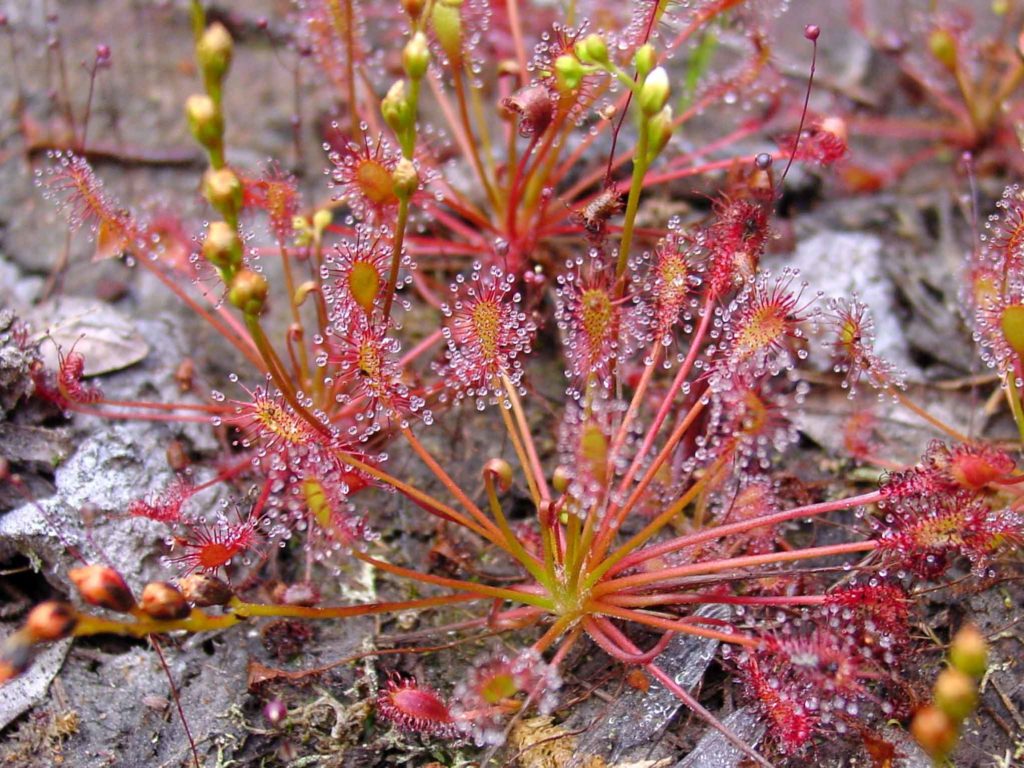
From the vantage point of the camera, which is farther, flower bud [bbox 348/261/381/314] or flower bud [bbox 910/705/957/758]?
flower bud [bbox 348/261/381/314]

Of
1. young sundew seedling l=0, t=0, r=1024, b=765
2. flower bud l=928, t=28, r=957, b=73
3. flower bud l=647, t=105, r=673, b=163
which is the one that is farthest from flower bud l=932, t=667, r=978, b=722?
flower bud l=928, t=28, r=957, b=73

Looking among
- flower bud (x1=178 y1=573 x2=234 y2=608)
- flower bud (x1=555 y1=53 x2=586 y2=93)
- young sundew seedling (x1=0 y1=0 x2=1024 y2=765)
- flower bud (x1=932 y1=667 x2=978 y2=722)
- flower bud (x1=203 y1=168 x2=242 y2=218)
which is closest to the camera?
flower bud (x1=932 y1=667 x2=978 y2=722)

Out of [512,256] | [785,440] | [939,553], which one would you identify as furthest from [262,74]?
[939,553]

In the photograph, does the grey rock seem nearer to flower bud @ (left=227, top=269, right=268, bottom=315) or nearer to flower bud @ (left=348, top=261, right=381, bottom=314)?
flower bud @ (left=227, top=269, right=268, bottom=315)

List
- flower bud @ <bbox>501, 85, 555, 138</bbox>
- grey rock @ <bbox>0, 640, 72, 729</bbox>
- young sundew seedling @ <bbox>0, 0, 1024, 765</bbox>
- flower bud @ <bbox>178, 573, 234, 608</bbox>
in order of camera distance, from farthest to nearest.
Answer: flower bud @ <bbox>501, 85, 555, 138</bbox> → grey rock @ <bbox>0, 640, 72, 729</bbox> → young sundew seedling @ <bbox>0, 0, 1024, 765</bbox> → flower bud @ <bbox>178, 573, 234, 608</bbox>

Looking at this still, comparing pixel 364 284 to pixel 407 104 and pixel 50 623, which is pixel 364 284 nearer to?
pixel 407 104

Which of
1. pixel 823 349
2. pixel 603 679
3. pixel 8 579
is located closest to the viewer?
pixel 603 679

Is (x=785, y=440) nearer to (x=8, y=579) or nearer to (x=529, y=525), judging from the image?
→ (x=529, y=525)
